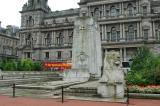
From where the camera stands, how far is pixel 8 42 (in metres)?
100

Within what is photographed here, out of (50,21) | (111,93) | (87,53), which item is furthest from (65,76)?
(50,21)

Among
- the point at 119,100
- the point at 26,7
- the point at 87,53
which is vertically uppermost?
the point at 26,7

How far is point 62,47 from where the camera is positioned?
8231 centimetres

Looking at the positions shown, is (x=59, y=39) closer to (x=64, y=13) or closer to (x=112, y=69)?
(x=64, y=13)

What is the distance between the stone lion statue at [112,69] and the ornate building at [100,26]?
170 feet

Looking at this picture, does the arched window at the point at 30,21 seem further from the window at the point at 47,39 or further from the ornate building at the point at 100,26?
the window at the point at 47,39

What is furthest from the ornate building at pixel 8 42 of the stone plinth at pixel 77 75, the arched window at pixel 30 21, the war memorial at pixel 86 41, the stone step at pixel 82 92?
the stone step at pixel 82 92

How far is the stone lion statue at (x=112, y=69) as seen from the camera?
55.5 feet

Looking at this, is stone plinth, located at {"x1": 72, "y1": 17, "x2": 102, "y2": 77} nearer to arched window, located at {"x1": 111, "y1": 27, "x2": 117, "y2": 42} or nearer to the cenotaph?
the cenotaph

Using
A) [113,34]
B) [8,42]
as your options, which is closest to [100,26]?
[113,34]

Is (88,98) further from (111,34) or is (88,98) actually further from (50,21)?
(50,21)

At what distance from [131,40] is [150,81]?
5010 cm

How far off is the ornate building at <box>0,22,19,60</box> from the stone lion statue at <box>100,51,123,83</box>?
81741mm

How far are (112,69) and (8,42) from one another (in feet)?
291
